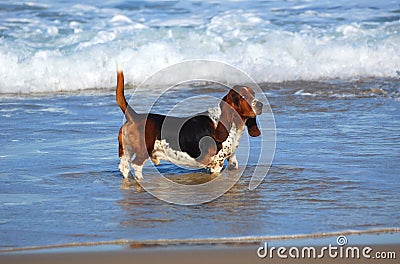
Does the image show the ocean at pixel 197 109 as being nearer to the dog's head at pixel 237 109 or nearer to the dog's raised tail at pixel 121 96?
the dog's head at pixel 237 109

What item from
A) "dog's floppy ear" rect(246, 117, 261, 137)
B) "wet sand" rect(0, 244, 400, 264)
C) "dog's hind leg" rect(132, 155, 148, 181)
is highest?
"dog's floppy ear" rect(246, 117, 261, 137)

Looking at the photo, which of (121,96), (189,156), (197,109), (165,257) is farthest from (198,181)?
(197,109)

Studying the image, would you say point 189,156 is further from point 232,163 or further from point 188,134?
point 232,163

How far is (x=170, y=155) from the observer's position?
18.3ft

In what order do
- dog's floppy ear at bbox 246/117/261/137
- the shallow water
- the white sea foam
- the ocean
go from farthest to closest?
the white sea foam, dog's floppy ear at bbox 246/117/261/137, the ocean, the shallow water

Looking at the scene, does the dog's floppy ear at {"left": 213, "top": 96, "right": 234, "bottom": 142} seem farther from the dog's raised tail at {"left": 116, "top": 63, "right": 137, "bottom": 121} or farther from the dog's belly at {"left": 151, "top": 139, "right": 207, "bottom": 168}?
the dog's raised tail at {"left": 116, "top": 63, "right": 137, "bottom": 121}

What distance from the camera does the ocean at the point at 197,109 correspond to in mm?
4633

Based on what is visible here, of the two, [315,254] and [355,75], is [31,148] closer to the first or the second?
[315,254]

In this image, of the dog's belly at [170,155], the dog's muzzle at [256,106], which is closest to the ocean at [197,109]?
the dog's belly at [170,155]

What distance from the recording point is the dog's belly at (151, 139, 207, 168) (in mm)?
5539

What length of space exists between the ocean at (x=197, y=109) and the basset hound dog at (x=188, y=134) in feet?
0.69

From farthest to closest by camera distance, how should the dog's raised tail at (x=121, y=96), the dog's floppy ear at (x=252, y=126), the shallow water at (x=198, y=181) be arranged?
the dog's floppy ear at (x=252, y=126) < the dog's raised tail at (x=121, y=96) < the shallow water at (x=198, y=181)

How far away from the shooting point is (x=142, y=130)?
5449 millimetres

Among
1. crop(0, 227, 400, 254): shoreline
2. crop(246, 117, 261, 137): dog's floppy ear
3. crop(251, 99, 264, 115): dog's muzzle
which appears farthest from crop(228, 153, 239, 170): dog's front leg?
crop(0, 227, 400, 254): shoreline
